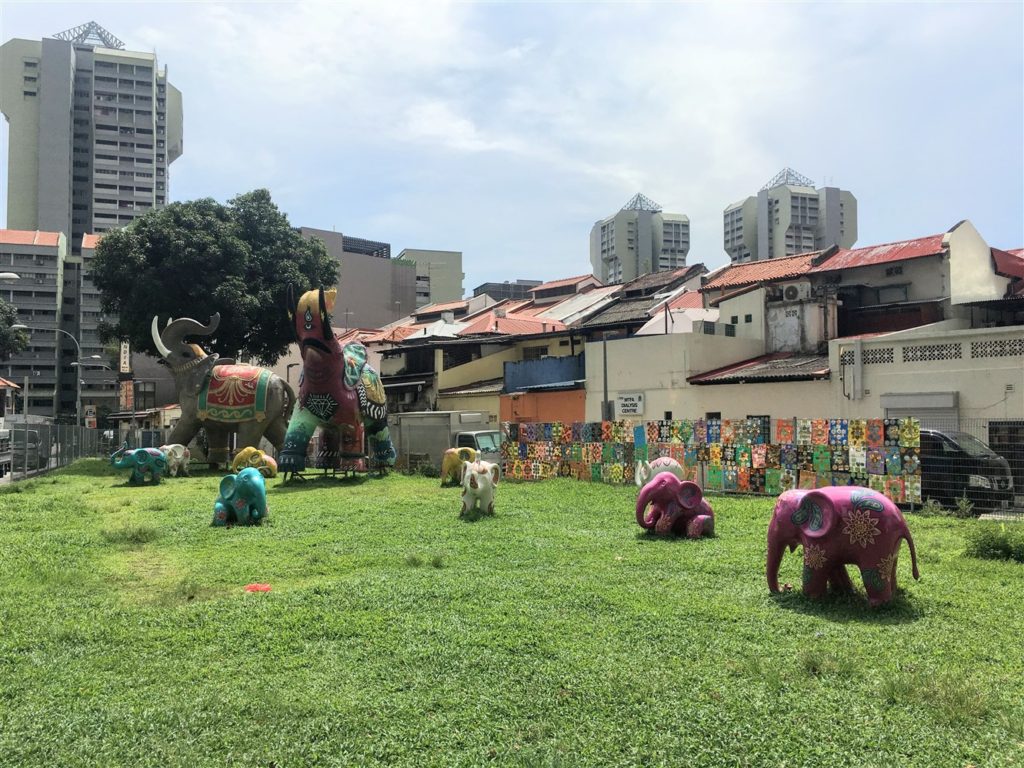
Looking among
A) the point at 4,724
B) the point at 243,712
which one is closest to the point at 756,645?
the point at 243,712

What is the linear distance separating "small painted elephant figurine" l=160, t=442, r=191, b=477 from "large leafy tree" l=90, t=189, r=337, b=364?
320 inches

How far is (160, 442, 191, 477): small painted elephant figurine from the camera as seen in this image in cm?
2117

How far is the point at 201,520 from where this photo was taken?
12883 mm

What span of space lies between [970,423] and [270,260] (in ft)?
83.2

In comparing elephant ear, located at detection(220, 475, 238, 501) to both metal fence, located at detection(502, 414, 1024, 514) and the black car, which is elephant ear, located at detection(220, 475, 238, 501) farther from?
the black car

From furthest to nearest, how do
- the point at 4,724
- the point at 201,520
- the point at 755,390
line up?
→ the point at 755,390 → the point at 201,520 → the point at 4,724

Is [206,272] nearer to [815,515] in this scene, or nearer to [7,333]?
[7,333]

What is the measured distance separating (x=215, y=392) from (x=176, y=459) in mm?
2308

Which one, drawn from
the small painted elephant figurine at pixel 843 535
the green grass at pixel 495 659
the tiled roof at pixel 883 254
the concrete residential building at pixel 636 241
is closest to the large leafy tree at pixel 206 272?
the tiled roof at pixel 883 254

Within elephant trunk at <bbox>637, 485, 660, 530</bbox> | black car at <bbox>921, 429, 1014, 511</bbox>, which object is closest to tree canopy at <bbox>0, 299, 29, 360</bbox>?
elephant trunk at <bbox>637, 485, 660, 530</bbox>

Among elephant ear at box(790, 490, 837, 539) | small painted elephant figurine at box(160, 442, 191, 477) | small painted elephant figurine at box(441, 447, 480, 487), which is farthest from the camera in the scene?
small painted elephant figurine at box(160, 442, 191, 477)

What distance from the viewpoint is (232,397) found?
2267 centimetres

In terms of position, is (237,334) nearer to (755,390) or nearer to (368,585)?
(755,390)

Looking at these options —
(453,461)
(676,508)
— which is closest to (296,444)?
(453,461)
